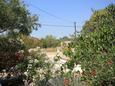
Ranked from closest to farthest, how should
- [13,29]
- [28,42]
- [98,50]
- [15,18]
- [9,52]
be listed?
[98,50] < [15,18] < [13,29] < [9,52] < [28,42]

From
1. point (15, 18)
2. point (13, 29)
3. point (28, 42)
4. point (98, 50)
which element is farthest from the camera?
point (28, 42)

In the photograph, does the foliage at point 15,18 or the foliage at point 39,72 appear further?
the foliage at point 15,18

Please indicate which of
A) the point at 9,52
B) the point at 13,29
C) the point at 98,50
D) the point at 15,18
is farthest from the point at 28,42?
the point at 98,50

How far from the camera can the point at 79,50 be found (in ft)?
33.6

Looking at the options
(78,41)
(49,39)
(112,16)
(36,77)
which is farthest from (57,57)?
(49,39)

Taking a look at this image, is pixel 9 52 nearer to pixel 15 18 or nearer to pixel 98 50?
A: pixel 15 18

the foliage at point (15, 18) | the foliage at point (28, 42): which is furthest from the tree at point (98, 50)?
the foliage at point (28, 42)

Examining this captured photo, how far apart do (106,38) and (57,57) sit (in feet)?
15.6

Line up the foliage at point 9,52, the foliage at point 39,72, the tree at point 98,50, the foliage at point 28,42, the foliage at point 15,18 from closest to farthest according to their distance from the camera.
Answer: the tree at point 98,50
the foliage at point 39,72
the foliage at point 15,18
the foliage at point 9,52
the foliage at point 28,42

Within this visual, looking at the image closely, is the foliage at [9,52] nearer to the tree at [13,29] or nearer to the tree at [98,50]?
the tree at [13,29]

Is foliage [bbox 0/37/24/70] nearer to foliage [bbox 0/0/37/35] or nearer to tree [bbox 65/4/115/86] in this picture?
foliage [bbox 0/0/37/35]

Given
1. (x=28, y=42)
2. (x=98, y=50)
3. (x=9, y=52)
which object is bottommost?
(x=28, y=42)

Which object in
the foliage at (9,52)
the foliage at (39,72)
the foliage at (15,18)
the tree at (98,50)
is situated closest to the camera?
the tree at (98,50)

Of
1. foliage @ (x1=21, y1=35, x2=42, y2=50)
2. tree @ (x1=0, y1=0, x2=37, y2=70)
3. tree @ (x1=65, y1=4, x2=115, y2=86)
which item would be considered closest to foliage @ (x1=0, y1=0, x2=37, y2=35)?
tree @ (x1=0, y1=0, x2=37, y2=70)
